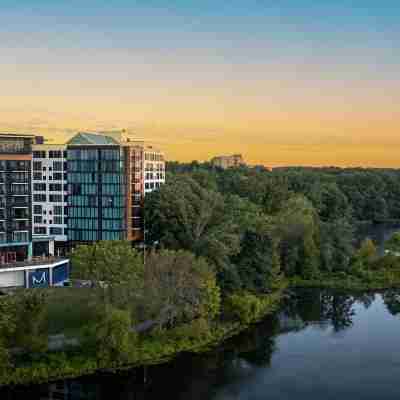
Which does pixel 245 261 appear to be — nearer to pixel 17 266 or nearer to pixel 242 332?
pixel 242 332

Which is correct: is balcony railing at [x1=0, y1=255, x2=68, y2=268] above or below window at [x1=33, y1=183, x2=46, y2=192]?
below

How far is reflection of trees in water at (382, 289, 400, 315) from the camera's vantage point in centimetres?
4281

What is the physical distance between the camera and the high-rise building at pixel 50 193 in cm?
5166

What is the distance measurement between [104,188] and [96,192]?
0.81 meters

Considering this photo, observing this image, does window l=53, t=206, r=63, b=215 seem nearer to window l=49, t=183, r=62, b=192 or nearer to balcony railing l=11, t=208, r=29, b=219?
window l=49, t=183, r=62, b=192

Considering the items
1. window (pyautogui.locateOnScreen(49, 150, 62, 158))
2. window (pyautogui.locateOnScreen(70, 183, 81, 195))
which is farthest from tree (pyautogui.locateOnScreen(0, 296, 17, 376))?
window (pyautogui.locateOnScreen(49, 150, 62, 158))

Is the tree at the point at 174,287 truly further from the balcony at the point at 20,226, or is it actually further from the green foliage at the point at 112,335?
the balcony at the point at 20,226

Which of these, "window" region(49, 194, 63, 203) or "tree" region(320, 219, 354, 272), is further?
"tree" region(320, 219, 354, 272)

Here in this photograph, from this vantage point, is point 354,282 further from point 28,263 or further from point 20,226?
point 20,226

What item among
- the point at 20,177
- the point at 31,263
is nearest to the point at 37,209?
the point at 20,177

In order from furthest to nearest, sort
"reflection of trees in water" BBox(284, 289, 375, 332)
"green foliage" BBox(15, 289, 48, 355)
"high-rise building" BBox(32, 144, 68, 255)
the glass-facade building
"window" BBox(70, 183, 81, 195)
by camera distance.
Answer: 1. "high-rise building" BBox(32, 144, 68, 255)
2. "window" BBox(70, 183, 81, 195)
3. the glass-facade building
4. "reflection of trees in water" BBox(284, 289, 375, 332)
5. "green foliage" BBox(15, 289, 48, 355)

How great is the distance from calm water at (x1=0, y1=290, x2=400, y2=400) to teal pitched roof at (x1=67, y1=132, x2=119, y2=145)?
2165cm

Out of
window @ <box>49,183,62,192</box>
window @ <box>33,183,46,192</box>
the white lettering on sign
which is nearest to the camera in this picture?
the white lettering on sign

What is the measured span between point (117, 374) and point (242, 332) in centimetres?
977
